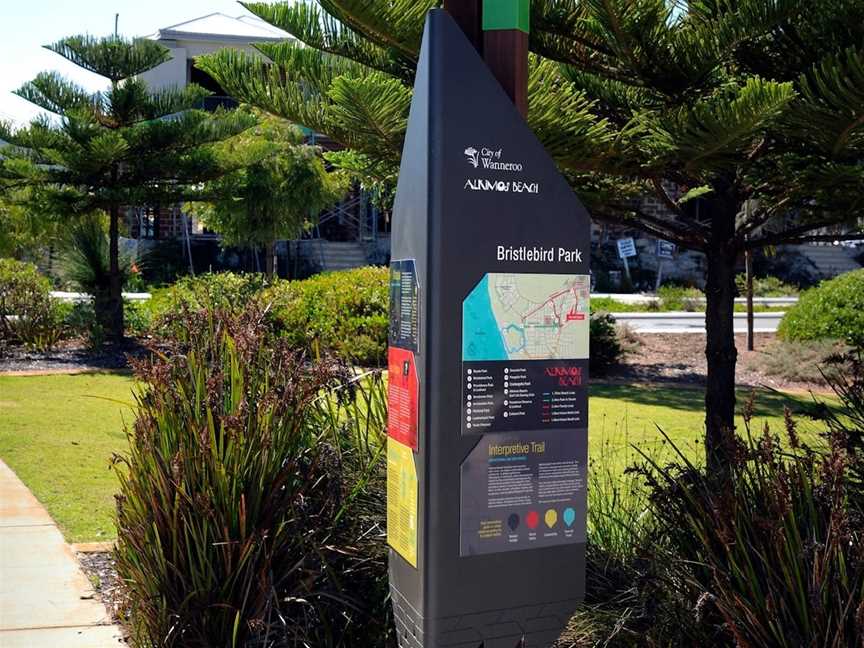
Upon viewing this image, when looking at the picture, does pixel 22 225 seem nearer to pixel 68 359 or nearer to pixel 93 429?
pixel 68 359

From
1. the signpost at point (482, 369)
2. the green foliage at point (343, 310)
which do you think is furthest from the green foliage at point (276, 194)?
the signpost at point (482, 369)

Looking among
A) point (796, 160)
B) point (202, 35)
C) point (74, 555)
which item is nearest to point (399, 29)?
point (796, 160)

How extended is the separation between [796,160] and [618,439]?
4.46m

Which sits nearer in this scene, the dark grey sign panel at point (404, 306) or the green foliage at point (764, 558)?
the green foliage at point (764, 558)

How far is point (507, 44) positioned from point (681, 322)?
802 inches

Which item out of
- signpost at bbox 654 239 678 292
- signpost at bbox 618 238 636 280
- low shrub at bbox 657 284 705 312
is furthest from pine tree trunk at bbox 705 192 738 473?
signpost at bbox 654 239 678 292

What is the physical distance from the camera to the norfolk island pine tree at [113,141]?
46.5ft

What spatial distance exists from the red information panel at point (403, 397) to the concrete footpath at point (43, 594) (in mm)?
2019

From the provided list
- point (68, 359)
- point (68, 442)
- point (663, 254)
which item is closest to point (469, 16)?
point (68, 442)

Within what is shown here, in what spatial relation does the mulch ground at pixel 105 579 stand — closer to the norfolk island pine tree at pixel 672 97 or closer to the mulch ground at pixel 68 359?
the norfolk island pine tree at pixel 672 97

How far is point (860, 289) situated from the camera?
14.4 m

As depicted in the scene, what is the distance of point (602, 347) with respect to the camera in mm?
14258

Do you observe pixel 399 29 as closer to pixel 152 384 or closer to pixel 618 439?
pixel 152 384

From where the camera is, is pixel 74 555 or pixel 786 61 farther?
pixel 74 555
